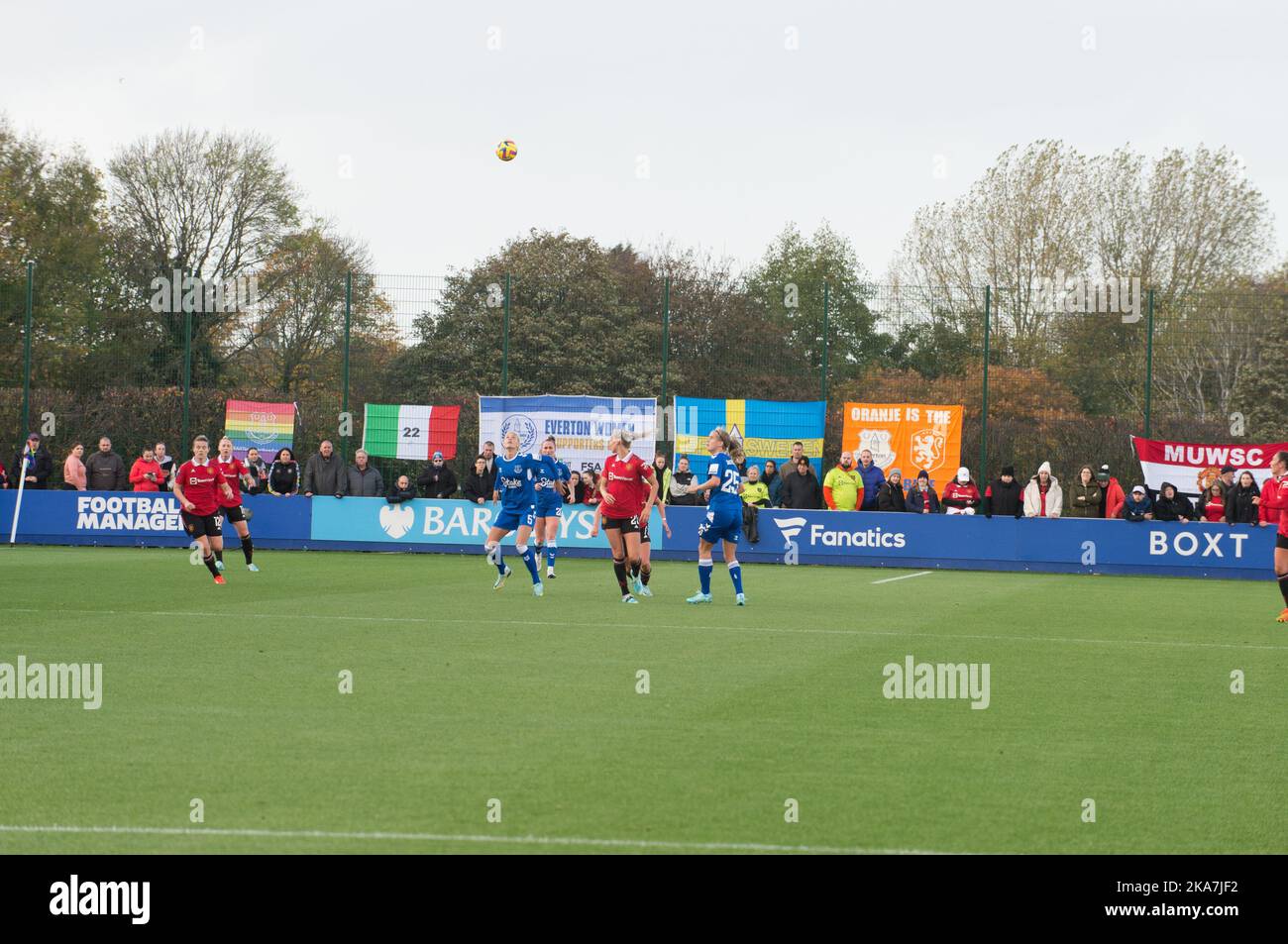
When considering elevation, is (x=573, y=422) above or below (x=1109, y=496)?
above

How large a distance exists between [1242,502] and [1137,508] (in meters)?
1.84

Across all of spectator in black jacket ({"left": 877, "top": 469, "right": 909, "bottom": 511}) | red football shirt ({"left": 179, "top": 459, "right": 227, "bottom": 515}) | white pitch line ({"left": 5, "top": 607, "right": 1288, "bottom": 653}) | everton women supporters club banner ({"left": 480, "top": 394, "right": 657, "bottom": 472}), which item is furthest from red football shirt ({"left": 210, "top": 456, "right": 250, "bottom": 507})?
spectator in black jacket ({"left": 877, "top": 469, "right": 909, "bottom": 511})

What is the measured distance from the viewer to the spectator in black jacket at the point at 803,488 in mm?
28266

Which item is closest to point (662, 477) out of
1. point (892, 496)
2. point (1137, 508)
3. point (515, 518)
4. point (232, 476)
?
point (892, 496)

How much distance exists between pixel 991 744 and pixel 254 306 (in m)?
37.2

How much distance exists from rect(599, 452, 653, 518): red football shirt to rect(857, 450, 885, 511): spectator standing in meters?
10.4

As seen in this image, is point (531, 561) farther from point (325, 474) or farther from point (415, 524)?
point (325, 474)

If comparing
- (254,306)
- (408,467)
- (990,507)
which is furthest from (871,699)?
(254,306)

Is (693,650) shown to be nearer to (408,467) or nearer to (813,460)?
(813,460)

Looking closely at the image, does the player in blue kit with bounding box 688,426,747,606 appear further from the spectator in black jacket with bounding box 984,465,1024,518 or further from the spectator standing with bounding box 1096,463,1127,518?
the spectator standing with bounding box 1096,463,1127,518

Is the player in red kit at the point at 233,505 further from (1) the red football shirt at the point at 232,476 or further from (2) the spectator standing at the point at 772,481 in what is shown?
(2) the spectator standing at the point at 772,481

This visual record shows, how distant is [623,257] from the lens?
6588cm

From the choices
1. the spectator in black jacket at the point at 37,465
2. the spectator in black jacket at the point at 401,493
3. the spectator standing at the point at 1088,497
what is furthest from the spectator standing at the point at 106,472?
the spectator standing at the point at 1088,497

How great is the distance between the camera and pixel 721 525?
18.2m
